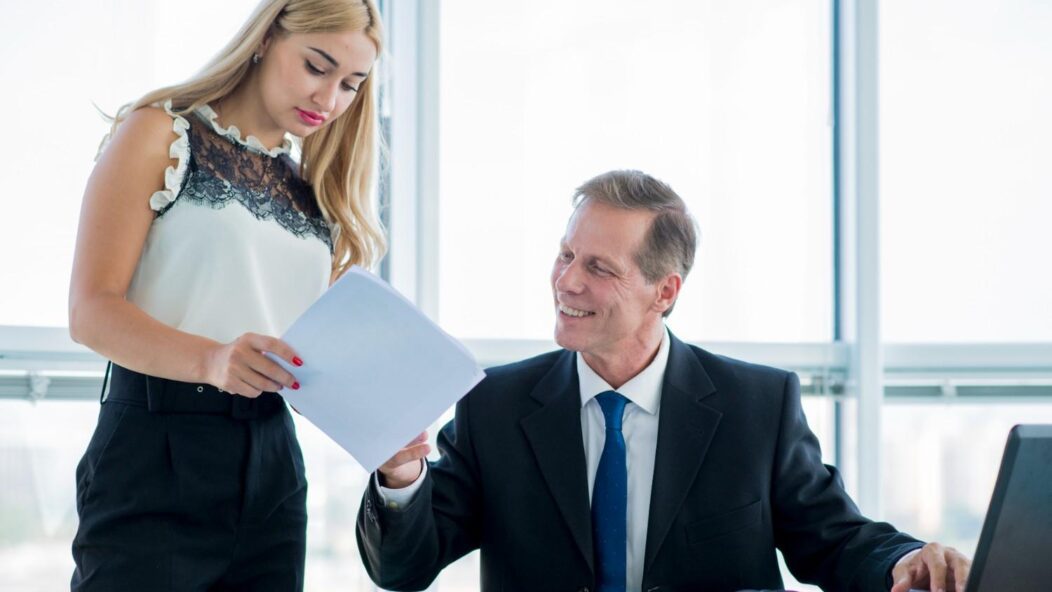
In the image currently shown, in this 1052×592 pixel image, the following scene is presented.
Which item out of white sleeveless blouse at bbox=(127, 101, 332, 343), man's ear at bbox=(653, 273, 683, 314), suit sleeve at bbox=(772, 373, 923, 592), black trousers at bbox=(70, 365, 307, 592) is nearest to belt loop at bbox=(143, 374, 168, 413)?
black trousers at bbox=(70, 365, 307, 592)

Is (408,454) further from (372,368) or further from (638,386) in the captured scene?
(638,386)

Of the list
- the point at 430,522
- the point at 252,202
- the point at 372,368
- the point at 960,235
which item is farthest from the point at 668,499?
the point at 960,235

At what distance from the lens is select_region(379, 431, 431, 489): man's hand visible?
64.4 inches

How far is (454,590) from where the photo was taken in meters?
2.97

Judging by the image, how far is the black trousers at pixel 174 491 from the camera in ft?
4.95

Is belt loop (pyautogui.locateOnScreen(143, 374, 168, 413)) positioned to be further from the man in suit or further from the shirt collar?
the shirt collar

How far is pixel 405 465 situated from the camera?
1676 millimetres

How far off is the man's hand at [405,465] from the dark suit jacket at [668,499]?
0.04m

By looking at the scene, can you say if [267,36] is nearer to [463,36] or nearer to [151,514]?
[151,514]

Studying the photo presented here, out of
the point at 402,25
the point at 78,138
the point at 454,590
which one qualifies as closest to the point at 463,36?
the point at 402,25

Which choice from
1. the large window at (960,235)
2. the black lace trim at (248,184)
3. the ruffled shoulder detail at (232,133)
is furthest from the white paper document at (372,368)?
the large window at (960,235)

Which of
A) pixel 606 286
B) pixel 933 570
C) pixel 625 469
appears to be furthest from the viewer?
pixel 606 286

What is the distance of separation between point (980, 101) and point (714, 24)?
2.88ft

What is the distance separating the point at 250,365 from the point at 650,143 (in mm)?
2009
